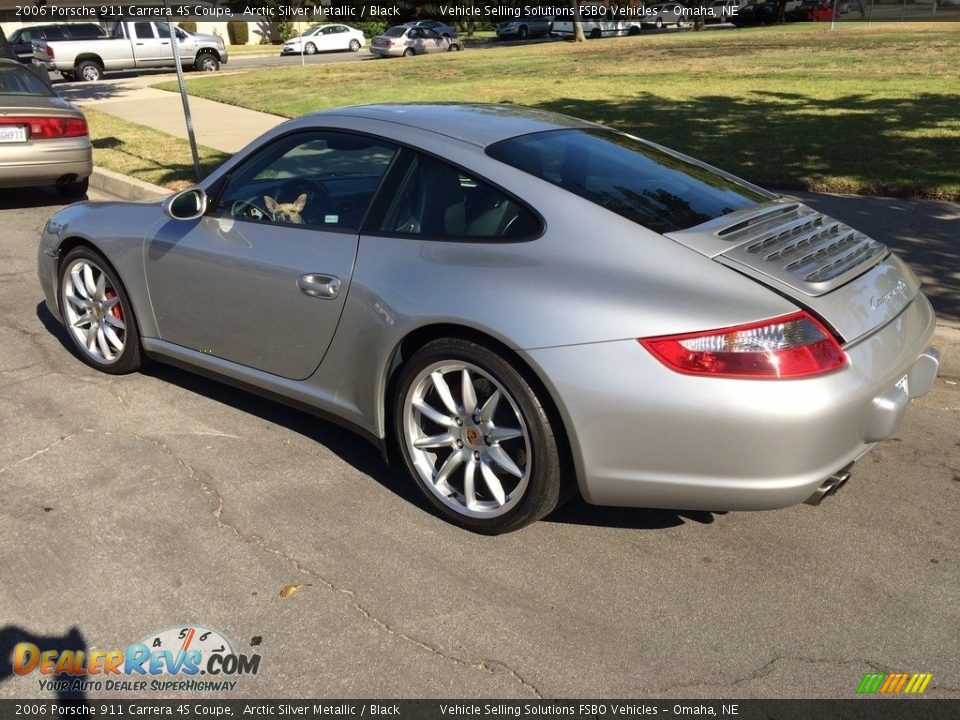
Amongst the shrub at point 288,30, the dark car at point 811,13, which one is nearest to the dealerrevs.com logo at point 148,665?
the dark car at point 811,13

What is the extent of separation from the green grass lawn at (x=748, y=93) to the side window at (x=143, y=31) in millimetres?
6304

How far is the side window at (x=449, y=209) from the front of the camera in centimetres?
357

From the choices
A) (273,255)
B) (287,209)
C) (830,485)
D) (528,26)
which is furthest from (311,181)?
(528,26)

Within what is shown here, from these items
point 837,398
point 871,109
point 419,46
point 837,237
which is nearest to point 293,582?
point 837,398

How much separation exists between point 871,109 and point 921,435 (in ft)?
36.9

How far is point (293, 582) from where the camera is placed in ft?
11.0

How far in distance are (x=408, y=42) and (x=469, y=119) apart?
4009 cm

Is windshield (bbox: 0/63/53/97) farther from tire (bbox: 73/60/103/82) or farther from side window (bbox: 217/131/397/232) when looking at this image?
tire (bbox: 73/60/103/82)

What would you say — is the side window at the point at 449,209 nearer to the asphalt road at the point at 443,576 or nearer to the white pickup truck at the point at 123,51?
the asphalt road at the point at 443,576

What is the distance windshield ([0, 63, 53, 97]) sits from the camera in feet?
33.5

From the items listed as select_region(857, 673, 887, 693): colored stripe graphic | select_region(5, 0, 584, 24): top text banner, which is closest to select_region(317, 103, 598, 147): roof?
select_region(857, 673, 887, 693): colored stripe graphic

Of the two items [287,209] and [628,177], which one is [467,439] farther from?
[287,209]

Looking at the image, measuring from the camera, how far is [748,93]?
17.5 metres

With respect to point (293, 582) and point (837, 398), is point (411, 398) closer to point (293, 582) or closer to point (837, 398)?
point (293, 582)
